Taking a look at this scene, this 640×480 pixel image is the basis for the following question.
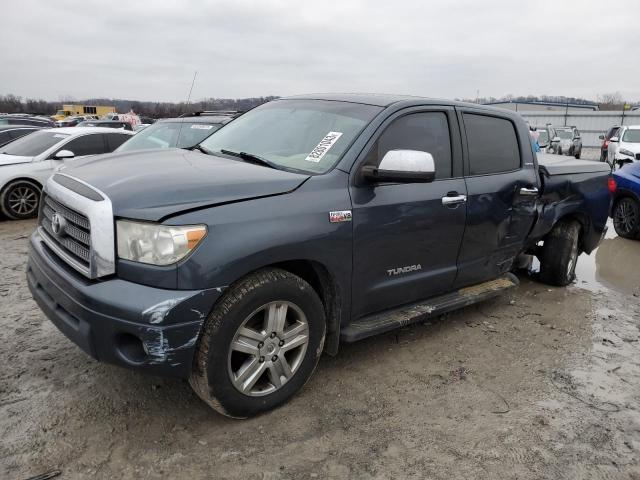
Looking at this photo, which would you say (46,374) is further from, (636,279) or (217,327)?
(636,279)

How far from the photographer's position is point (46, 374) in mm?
3254

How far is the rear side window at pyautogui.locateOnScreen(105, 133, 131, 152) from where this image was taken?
378 inches

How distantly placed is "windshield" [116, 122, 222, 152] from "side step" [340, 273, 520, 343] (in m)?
4.87

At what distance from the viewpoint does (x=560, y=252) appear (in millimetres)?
5344

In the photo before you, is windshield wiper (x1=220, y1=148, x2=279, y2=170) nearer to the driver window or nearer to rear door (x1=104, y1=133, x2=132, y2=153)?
the driver window

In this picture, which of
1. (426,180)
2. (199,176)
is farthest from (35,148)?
(426,180)

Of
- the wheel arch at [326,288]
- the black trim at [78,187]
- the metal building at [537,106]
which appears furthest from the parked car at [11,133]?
the metal building at [537,106]

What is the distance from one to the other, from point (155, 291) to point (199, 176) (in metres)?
0.72

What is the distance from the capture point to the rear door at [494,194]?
154 inches

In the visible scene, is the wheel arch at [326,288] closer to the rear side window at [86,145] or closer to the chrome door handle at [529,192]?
the chrome door handle at [529,192]

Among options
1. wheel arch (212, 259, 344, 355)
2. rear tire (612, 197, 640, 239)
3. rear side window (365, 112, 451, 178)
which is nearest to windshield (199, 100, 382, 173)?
rear side window (365, 112, 451, 178)

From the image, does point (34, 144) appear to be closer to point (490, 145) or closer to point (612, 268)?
point (490, 145)

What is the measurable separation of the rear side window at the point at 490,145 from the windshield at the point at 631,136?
13.7 metres

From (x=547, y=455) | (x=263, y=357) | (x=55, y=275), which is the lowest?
(x=547, y=455)
